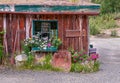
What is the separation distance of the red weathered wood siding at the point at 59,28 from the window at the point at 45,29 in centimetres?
17

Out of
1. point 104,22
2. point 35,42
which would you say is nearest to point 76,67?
point 35,42

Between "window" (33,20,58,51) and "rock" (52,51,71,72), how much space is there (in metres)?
1.03

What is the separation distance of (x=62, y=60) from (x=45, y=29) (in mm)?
1721

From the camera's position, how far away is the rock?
14.9 meters

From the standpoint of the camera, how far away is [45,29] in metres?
16.1

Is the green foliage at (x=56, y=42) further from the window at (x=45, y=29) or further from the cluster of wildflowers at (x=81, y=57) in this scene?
the cluster of wildflowers at (x=81, y=57)

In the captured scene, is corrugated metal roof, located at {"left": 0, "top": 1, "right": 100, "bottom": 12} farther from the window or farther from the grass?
the grass

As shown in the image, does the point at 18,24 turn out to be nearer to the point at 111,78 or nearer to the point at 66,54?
the point at 66,54

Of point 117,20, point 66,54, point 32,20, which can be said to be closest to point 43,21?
point 32,20

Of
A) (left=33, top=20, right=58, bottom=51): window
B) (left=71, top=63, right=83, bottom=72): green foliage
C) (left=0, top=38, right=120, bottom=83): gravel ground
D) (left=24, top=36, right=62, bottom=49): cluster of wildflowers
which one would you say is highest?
(left=33, top=20, right=58, bottom=51): window

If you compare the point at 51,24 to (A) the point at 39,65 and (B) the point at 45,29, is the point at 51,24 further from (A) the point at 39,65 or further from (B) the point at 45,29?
(A) the point at 39,65

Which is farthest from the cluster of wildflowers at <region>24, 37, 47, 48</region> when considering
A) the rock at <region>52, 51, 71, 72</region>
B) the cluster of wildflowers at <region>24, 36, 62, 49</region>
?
the rock at <region>52, 51, 71, 72</region>

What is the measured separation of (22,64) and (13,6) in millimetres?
2251

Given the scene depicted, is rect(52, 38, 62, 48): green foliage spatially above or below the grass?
below
